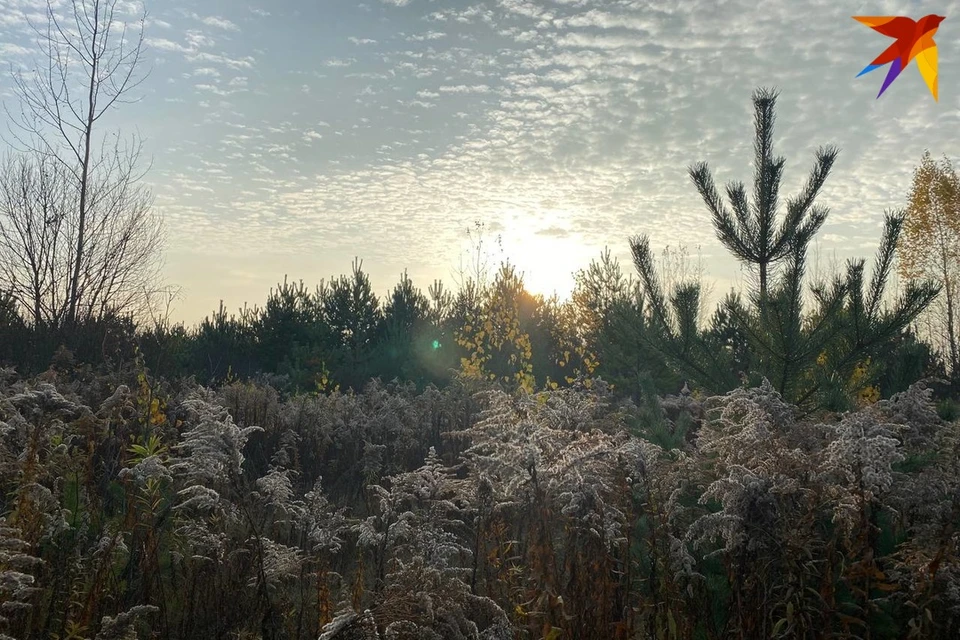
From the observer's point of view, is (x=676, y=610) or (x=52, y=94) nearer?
(x=676, y=610)

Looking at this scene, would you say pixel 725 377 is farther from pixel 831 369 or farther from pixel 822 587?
pixel 822 587

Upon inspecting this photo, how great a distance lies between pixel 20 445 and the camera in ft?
17.3

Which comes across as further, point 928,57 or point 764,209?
point 764,209

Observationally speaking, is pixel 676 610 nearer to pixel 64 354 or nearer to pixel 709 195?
pixel 709 195

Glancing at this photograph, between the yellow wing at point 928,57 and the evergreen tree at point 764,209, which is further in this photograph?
the evergreen tree at point 764,209

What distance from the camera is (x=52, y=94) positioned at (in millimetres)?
17797

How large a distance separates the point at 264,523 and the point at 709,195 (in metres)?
5.48

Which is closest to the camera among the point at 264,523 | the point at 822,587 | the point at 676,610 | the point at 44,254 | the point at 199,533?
the point at 822,587

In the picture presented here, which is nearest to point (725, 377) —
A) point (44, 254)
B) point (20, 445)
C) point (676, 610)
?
point (676, 610)

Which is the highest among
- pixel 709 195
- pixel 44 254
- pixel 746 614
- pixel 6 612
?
pixel 44 254

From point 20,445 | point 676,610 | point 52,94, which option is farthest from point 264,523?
point 52,94

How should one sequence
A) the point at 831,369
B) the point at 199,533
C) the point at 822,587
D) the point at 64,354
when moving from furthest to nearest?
1. the point at 64,354
2. the point at 831,369
3. the point at 199,533
4. the point at 822,587

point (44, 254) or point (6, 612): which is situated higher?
point (44, 254)

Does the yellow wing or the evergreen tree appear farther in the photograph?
the evergreen tree
